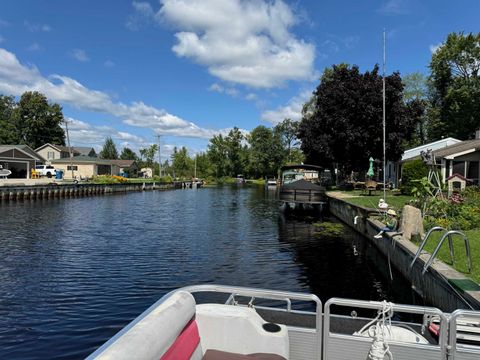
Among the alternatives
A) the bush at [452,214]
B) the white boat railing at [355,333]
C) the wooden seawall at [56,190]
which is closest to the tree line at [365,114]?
the bush at [452,214]

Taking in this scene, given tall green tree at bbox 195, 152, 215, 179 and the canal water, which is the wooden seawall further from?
tall green tree at bbox 195, 152, 215, 179

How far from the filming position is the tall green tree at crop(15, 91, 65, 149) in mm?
89312

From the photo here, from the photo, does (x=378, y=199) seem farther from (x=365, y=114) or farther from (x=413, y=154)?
(x=413, y=154)

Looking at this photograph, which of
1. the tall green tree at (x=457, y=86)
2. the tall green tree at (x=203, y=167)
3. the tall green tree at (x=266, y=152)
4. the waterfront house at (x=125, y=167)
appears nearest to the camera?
the tall green tree at (x=457, y=86)

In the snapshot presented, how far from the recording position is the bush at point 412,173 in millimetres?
26062

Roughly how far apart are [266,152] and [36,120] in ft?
182

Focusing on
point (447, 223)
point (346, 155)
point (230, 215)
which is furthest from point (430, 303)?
point (346, 155)

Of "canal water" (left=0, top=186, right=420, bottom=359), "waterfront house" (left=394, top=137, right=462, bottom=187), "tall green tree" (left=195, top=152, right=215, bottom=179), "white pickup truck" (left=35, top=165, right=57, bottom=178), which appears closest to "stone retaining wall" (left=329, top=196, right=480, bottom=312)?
"canal water" (left=0, top=186, right=420, bottom=359)

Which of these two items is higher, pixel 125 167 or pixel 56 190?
pixel 125 167

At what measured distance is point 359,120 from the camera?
37219mm

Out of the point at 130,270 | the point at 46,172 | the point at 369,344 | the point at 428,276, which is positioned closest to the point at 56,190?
the point at 46,172

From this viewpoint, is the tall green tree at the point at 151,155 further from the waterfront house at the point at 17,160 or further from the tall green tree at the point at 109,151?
the waterfront house at the point at 17,160

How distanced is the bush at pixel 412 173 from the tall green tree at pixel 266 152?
76.4m

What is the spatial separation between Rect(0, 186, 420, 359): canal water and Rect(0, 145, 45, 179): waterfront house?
36300mm
